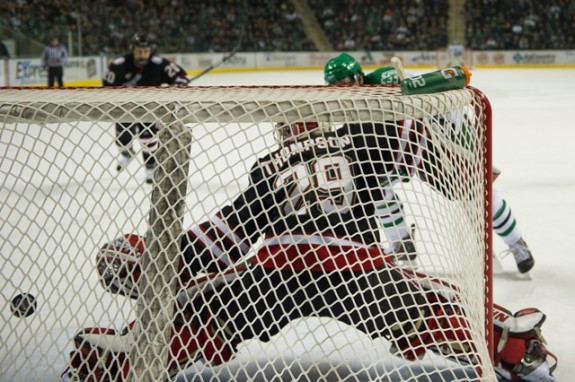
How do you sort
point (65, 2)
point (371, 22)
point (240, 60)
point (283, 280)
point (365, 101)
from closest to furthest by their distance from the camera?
point (365, 101) → point (283, 280) → point (65, 2) → point (240, 60) → point (371, 22)

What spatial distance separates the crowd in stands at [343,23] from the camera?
17.9 metres

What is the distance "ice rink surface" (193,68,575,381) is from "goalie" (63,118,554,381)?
0.61m

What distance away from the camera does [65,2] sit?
52.6 ft

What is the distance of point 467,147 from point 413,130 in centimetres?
19

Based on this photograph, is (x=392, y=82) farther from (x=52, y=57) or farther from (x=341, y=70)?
(x=52, y=57)

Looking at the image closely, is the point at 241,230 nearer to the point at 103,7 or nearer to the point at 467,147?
the point at 467,147

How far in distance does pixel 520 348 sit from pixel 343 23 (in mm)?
18726

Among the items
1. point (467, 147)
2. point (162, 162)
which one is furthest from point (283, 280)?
point (467, 147)

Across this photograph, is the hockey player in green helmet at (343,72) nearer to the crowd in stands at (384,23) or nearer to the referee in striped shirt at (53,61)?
the referee in striped shirt at (53,61)

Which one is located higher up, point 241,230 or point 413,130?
point 413,130

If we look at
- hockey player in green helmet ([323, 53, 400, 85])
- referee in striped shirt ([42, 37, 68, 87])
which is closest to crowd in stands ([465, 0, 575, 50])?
referee in striped shirt ([42, 37, 68, 87])

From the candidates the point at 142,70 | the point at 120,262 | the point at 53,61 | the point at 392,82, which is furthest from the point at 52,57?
the point at 120,262

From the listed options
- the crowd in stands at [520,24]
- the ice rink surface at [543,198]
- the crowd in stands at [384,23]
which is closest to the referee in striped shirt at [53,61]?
the ice rink surface at [543,198]

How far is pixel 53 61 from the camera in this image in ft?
39.3
